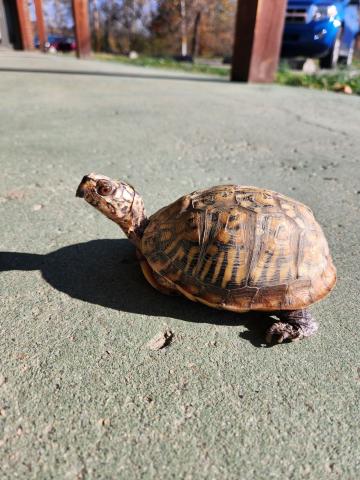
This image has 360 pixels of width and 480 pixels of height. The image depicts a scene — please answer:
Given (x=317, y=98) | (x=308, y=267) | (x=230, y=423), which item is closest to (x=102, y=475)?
(x=230, y=423)

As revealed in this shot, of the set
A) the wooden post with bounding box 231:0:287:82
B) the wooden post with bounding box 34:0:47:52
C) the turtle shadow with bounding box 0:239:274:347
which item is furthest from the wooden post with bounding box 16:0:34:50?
the turtle shadow with bounding box 0:239:274:347

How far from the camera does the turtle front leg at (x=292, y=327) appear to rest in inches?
63.2

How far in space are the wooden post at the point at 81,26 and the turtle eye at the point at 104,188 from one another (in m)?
13.7

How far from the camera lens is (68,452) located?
1148 millimetres

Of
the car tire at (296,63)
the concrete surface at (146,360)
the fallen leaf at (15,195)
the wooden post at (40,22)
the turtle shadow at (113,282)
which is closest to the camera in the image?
the concrete surface at (146,360)

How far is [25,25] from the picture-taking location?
14.9 m

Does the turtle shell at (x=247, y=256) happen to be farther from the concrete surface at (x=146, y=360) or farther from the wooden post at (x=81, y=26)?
the wooden post at (x=81, y=26)

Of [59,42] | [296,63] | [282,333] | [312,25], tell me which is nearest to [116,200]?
[282,333]

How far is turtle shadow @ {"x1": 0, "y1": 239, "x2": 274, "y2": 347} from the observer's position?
5.74 ft

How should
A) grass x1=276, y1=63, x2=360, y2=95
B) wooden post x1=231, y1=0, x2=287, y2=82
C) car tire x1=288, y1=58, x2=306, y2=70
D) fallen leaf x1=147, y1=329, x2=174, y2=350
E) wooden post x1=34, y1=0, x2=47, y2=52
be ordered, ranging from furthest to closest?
wooden post x1=34, y1=0, x2=47, y2=52
car tire x1=288, y1=58, x2=306, y2=70
grass x1=276, y1=63, x2=360, y2=95
wooden post x1=231, y1=0, x2=287, y2=82
fallen leaf x1=147, y1=329, x2=174, y2=350

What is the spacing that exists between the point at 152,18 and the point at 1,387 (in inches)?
1457

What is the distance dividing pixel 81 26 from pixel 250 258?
14403 mm

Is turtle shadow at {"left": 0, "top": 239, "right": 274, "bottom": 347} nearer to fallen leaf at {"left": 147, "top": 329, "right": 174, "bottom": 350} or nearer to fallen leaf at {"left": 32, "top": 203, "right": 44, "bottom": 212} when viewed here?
fallen leaf at {"left": 147, "top": 329, "right": 174, "bottom": 350}


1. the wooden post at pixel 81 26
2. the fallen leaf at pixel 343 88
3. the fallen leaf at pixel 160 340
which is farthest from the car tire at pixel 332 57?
the fallen leaf at pixel 160 340
